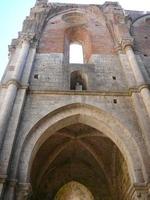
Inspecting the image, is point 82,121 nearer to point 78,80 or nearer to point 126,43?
point 78,80

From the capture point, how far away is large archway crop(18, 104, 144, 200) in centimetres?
921

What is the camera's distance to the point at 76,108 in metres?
9.53

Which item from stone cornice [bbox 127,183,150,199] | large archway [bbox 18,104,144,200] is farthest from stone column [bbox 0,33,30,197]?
stone cornice [bbox 127,183,150,199]

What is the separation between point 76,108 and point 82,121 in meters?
0.53

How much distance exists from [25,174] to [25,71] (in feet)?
15.5

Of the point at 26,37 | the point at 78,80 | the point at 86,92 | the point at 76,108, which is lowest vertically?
the point at 76,108

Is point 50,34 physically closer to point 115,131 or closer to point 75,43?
point 75,43

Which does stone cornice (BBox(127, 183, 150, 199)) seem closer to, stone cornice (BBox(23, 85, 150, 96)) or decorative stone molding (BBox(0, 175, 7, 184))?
decorative stone molding (BBox(0, 175, 7, 184))

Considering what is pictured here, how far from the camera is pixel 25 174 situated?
7336 mm

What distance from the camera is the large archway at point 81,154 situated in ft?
30.2

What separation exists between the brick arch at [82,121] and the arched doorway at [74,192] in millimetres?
4777

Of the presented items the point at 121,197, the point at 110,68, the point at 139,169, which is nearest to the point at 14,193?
the point at 139,169

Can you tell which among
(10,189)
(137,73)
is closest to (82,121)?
(137,73)

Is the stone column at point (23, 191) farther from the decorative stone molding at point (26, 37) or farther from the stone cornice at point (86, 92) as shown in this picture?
the decorative stone molding at point (26, 37)
